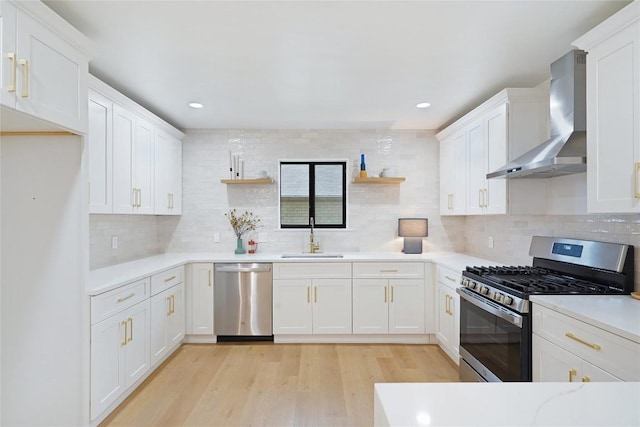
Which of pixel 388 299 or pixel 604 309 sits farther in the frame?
pixel 388 299

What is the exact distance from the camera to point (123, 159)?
2.93 metres

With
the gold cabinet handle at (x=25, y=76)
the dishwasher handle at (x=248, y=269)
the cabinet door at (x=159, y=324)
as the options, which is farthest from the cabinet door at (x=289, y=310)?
the gold cabinet handle at (x=25, y=76)

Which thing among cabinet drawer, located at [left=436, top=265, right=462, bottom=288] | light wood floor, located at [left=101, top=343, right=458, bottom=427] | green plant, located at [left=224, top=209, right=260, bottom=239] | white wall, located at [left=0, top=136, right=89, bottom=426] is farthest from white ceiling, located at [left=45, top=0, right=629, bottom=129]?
light wood floor, located at [left=101, top=343, right=458, bottom=427]

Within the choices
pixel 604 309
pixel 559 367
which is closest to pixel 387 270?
pixel 559 367

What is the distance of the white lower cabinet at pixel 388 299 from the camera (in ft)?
12.2

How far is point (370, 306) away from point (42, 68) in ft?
10.8

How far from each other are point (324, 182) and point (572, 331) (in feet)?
10.4

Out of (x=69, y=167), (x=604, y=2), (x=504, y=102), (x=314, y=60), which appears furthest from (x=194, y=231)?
(x=604, y=2)

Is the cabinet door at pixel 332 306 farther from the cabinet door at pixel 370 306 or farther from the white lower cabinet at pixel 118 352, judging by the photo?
the white lower cabinet at pixel 118 352

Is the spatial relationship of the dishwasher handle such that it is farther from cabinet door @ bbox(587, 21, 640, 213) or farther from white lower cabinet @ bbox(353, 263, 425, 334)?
cabinet door @ bbox(587, 21, 640, 213)

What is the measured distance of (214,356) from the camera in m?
3.42

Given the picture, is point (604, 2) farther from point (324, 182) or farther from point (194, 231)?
point (194, 231)

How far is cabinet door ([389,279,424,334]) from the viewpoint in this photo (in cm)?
371

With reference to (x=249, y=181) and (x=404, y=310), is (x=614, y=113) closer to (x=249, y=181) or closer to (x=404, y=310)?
(x=404, y=310)
